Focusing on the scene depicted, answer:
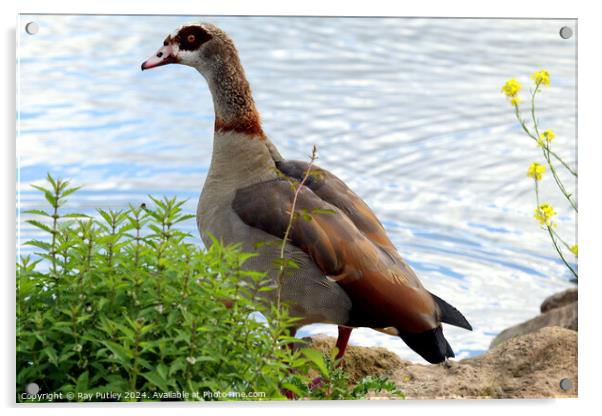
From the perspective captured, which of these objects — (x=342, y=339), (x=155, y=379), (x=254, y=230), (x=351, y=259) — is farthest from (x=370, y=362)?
(x=155, y=379)

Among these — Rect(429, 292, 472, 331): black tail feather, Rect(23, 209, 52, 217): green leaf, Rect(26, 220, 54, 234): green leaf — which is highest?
Rect(23, 209, 52, 217): green leaf

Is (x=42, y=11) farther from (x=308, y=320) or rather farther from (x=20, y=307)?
(x=308, y=320)

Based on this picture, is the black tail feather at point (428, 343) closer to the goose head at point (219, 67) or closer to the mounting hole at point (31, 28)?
the goose head at point (219, 67)

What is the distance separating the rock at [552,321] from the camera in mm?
4723

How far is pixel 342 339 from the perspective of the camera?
4523 mm

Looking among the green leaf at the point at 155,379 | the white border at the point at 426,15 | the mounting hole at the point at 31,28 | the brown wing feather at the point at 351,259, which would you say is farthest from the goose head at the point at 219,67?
the green leaf at the point at 155,379

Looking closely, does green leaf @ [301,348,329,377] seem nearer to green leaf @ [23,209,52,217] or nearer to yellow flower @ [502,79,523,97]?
green leaf @ [23,209,52,217]

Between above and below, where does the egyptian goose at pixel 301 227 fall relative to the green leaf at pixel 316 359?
above

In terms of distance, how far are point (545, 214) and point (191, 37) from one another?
168 cm

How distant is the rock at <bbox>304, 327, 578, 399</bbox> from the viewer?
4.38m

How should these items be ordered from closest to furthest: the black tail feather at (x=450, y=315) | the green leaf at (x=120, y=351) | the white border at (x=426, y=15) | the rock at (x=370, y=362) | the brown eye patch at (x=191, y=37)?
the green leaf at (x=120, y=351), the white border at (x=426, y=15), the black tail feather at (x=450, y=315), the brown eye patch at (x=191, y=37), the rock at (x=370, y=362)

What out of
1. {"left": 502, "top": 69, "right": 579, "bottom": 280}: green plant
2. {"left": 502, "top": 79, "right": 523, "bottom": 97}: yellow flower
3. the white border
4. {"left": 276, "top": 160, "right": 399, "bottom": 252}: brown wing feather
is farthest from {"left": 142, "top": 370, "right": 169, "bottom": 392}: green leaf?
{"left": 502, "top": 79, "right": 523, "bottom": 97}: yellow flower

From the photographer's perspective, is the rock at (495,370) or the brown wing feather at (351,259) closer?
the brown wing feather at (351,259)
